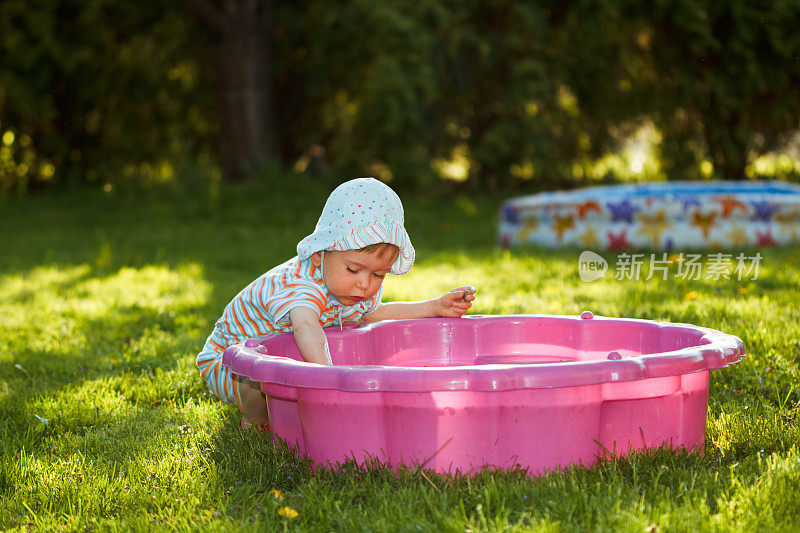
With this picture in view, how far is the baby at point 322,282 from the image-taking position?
8.06ft

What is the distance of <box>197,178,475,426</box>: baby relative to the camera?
246 cm

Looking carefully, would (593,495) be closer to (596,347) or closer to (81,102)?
(596,347)

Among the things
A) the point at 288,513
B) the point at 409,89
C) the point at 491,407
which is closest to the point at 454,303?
the point at 491,407

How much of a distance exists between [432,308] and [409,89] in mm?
6467

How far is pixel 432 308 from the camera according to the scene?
2938 millimetres

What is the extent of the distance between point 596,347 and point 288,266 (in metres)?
1.01

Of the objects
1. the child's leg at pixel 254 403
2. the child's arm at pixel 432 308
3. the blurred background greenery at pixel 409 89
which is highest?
the blurred background greenery at pixel 409 89

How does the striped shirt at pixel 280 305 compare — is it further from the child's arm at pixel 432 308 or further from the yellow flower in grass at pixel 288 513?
the yellow flower in grass at pixel 288 513

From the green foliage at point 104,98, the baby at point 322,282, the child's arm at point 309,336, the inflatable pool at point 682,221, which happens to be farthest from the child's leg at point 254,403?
the green foliage at point 104,98

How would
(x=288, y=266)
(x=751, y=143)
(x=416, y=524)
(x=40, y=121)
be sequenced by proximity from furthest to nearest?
1. (x=40, y=121)
2. (x=751, y=143)
3. (x=288, y=266)
4. (x=416, y=524)

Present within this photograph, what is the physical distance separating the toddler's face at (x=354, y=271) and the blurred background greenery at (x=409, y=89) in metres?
6.69

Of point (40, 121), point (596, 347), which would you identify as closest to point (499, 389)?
point (596, 347)

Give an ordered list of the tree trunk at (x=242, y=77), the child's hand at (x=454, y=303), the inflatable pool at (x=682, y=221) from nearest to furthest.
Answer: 1. the child's hand at (x=454, y=303)
2. the inflatable pool at (x=682, y=221)
3. the tree trunk at (x=242, y=77)

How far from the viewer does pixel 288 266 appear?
271 centimetres
